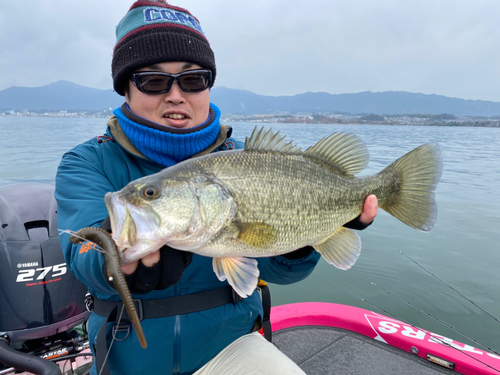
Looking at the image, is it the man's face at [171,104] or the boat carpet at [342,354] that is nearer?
the man's face at [171,104]

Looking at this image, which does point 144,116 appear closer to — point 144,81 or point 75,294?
point 144,81

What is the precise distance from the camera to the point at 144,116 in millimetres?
2371

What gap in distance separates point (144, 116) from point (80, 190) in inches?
29.8

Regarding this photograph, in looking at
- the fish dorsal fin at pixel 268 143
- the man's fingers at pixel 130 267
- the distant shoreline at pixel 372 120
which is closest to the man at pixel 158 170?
the man's fingers at pixel 130 267

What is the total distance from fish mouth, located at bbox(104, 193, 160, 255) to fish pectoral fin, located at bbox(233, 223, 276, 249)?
0.47 meters

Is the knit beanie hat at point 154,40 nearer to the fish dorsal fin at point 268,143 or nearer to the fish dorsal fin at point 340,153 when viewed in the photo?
the fish dorsal fin at point 268,143

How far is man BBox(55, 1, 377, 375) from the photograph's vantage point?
1.97 m

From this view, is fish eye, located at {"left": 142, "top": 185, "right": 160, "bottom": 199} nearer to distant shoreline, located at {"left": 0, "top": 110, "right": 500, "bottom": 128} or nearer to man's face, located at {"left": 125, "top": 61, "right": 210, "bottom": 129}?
man's face, located at {"left": 125, "top": 61, "right": 210, "bottom": 129}

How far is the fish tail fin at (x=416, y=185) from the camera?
231 cm

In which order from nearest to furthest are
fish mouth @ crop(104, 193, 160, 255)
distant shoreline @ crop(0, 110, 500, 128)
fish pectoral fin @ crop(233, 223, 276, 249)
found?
fish mouth @ crop(104, 193, 160, 255) < fish pectoral fin @ crop(233, 223, 276, 249) < distant shoreline @ crop(0, 110, 500, 128)

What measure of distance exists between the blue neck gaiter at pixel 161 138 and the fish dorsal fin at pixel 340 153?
0.82 m

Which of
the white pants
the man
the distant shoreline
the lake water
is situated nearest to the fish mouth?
the man

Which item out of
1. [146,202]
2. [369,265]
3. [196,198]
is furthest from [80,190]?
[369,265]

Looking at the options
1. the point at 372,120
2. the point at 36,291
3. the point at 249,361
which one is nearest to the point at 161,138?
the point at 249,361
